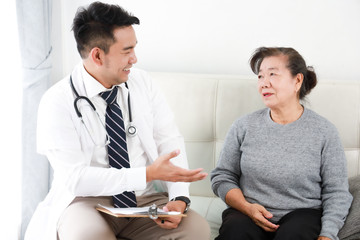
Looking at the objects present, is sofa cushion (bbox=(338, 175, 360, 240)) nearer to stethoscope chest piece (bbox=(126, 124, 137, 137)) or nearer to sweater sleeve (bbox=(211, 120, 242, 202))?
sweater sleeve (bbox=(211, 120, 242, 202))

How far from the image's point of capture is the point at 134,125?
6.75 ft

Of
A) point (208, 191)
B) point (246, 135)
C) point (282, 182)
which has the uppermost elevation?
point (246, 135)

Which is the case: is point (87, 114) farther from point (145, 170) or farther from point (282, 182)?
point (282, 182)

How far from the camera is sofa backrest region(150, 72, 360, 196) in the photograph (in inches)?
94.6

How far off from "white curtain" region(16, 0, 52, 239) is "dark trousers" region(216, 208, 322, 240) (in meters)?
1.24

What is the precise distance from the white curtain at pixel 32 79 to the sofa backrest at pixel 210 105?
67 cm

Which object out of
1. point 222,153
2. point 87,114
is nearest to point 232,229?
point 222,153

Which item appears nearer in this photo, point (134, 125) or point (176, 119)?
point (134, 125)

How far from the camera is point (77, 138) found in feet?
6.34

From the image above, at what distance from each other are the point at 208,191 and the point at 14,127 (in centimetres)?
112

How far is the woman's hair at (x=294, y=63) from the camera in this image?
2146mm

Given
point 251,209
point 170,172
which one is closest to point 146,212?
point 170,172

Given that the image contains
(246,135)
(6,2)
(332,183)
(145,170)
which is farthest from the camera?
(6,2)

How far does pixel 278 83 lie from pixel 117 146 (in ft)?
2.51
